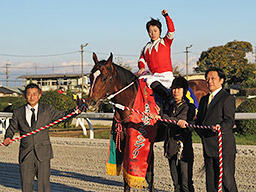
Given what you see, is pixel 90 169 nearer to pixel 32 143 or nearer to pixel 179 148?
pixel 32 143

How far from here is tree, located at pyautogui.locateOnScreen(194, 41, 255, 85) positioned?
4791cm

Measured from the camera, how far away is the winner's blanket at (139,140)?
216 inches

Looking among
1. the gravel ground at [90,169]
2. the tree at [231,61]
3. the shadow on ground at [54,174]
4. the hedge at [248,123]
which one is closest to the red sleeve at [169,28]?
the gravel ground at [90,169]

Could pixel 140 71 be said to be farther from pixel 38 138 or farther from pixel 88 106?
pixel 38 138

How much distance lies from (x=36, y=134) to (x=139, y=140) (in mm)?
1453

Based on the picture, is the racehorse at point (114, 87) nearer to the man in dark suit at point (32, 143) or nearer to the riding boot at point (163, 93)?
the riding boot at point (163, 93)

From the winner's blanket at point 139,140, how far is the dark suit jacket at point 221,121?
1.25 meters

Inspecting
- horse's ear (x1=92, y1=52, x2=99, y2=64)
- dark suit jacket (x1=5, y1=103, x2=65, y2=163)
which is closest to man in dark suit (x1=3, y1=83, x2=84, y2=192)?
dark suit jacket (x1=5, y1=103, x2=65, y2=163)

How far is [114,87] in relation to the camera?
5.54 m

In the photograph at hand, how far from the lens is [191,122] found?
4809 millimetres

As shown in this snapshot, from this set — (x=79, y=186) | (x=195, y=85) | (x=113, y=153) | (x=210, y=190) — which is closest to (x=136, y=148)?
(x=113, y=153)

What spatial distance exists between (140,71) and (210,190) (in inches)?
90.9

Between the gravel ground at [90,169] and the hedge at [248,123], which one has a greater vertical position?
the hedge at [248,123]

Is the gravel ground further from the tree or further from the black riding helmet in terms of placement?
the tree
